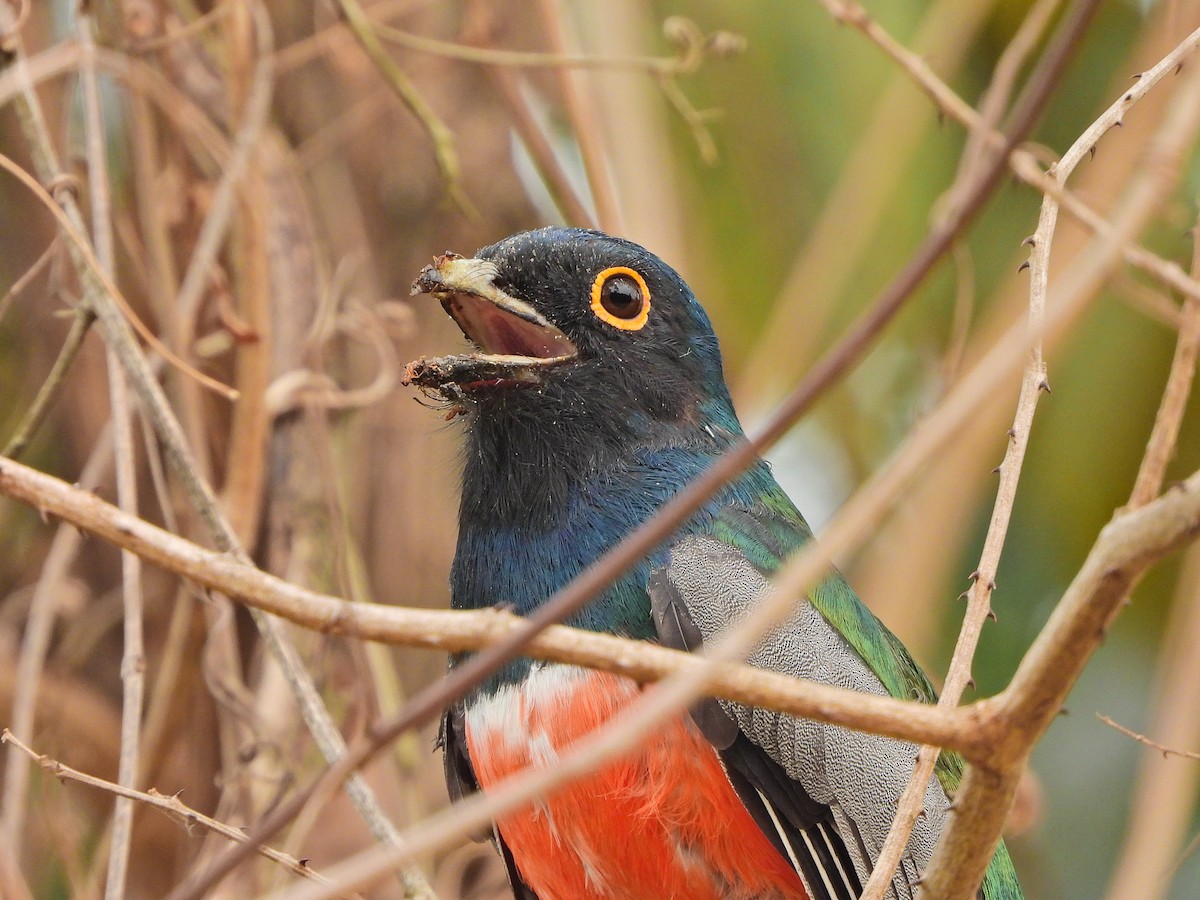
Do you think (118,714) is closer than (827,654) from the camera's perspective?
No

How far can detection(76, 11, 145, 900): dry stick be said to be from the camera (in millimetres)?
2820

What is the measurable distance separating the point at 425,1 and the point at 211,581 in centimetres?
378

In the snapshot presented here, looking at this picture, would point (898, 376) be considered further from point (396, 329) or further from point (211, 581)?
point (211, 581)

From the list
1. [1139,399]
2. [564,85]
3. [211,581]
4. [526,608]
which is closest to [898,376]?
[1139,399]

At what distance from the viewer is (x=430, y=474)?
524 cm

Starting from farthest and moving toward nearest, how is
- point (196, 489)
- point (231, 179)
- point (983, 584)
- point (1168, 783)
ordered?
point (1168, 783) → point (231, 179) → point (196, 489) → point (983, 584)

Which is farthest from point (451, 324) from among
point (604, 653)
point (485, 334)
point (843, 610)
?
point (604, 653)

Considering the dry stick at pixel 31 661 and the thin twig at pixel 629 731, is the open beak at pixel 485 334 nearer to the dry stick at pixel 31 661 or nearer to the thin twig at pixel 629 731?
the dry stick at pixel 31 661

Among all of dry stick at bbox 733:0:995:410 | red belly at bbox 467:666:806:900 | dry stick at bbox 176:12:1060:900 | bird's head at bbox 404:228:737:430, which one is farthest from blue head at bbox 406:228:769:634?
dry stick at bbox 176:12:1060:900

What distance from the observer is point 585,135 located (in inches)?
186

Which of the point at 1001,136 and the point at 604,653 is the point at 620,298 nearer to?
the point at 1001,136

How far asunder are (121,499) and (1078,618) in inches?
87.6

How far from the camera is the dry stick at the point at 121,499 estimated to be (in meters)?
2.82

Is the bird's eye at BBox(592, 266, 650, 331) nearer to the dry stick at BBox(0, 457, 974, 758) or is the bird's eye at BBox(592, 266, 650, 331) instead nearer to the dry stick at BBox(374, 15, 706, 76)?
the dry stick at BBox(374, 15, 706, 76)
